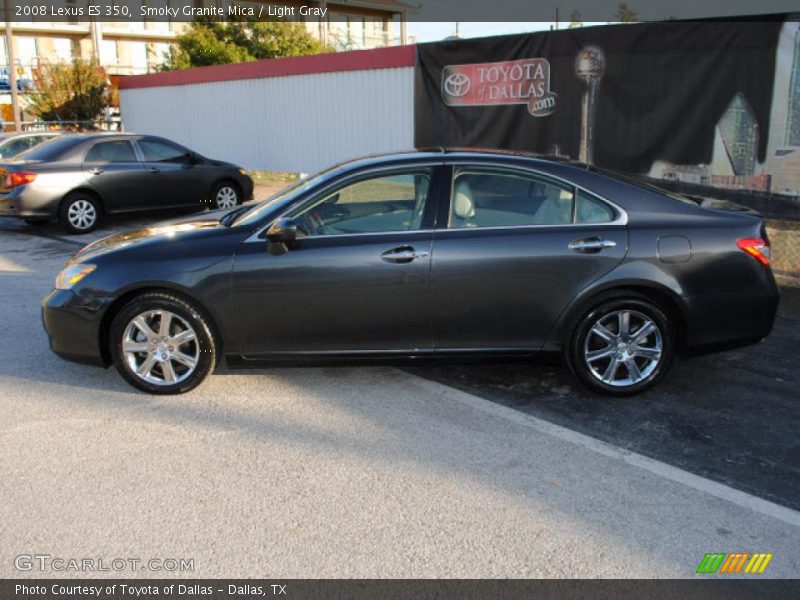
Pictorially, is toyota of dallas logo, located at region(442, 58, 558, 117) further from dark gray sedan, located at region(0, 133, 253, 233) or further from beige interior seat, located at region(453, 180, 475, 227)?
beige interior seat, located at region(453, 180, 475, 227)

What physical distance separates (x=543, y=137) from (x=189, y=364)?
6.19 m

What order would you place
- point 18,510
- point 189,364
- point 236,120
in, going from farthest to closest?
point 236,120, point 189,364, point 18,510

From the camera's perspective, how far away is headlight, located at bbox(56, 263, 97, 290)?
484 centimetres

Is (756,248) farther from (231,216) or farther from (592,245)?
(231,216)

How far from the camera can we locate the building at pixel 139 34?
4597 cm

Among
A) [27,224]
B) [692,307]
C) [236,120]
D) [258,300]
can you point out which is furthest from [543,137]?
[236,120]

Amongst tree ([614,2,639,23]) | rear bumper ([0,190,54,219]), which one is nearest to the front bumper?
rear bumper ([0,190,54,219])

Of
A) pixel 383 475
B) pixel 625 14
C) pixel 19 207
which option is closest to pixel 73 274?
pixel 383 475

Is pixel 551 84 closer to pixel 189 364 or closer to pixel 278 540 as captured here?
pixel 189 364

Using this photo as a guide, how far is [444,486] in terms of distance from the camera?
3.71 meters

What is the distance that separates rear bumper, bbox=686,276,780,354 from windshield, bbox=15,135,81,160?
980cm

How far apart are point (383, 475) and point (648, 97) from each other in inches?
247

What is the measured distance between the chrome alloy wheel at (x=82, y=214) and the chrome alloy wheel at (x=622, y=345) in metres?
8.97

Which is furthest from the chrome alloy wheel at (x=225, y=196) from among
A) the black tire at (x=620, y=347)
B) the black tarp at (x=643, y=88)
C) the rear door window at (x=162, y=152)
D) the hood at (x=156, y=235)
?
the black tire at (x=620, y=347)
